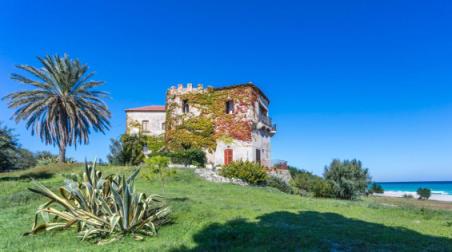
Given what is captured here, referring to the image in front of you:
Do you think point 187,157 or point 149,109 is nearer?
point 187,157

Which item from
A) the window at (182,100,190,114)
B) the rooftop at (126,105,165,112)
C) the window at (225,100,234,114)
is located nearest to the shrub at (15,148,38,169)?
the rooftop at (126,105,165,112)

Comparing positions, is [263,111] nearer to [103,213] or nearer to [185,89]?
[185,89]

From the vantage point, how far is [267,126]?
33.4 metres

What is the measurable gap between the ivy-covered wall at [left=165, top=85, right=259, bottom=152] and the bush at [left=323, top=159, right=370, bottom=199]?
9.12m

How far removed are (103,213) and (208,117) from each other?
80.1 feet

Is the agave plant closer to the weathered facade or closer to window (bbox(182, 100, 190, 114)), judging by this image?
the weathered facade

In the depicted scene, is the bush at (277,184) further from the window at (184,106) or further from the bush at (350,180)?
the window at (184,106)

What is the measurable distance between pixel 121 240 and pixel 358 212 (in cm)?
911

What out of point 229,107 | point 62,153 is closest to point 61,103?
point 62,153

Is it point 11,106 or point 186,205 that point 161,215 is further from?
point 11,106

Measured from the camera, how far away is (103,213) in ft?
25.6

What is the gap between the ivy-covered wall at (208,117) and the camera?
3045cm

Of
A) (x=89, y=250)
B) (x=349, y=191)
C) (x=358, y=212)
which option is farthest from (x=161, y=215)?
(x=349, y=191)

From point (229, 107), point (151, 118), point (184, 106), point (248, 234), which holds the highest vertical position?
point (184, 106)
